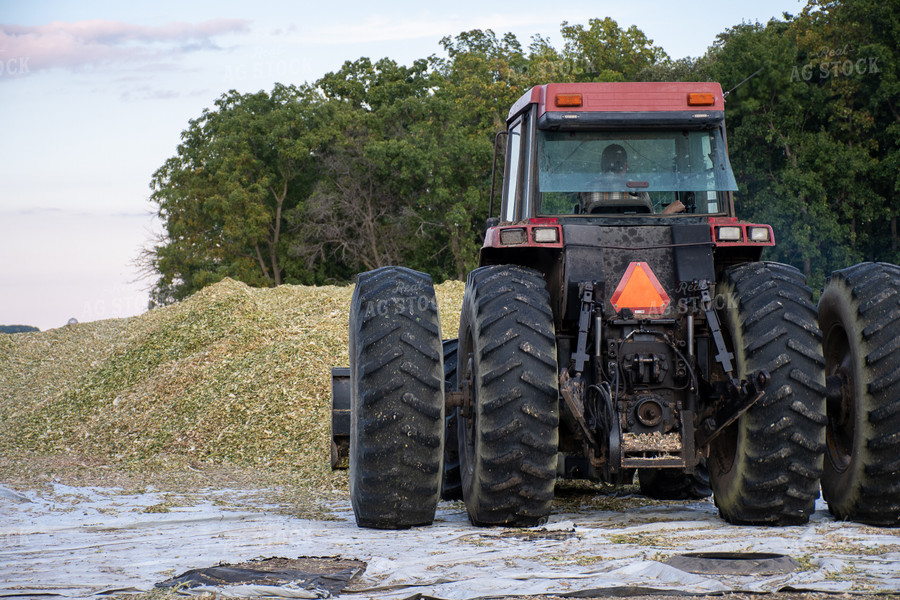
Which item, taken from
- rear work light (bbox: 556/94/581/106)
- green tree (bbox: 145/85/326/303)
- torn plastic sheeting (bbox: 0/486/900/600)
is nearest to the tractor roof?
rear work light (bbox: 556/94/581/106)

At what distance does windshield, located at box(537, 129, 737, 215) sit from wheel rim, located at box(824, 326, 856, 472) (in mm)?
1303

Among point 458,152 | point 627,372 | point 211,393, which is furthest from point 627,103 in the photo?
point 458,152

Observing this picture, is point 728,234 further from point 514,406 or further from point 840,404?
point 514,406

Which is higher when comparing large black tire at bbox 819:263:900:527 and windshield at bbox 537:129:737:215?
windshield at bbox 537:129:737:215

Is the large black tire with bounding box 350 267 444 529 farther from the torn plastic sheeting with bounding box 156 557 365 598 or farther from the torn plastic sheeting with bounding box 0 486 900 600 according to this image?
the torn plastic sheeting with bounding box 156 557 365 598

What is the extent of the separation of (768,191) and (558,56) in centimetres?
1738

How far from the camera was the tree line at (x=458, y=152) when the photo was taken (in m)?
31.3

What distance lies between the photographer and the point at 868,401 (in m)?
6.00

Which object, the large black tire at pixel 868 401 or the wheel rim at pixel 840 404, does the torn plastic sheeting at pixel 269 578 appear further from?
the wheel rim at pixel 840 404

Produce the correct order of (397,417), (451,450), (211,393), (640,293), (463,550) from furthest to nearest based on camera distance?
(211,393) → (451,450) → (640,293) → (397,417) → (463,550)

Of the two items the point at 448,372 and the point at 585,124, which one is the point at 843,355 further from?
the point at 448,372

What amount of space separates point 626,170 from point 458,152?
1256 inches

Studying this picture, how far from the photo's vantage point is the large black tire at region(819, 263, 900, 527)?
234 inches

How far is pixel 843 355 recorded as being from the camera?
680 cm
